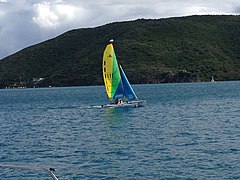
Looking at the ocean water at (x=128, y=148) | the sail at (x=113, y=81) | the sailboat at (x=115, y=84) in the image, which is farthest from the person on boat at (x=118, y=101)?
the ocean water at (x=128, y=148)

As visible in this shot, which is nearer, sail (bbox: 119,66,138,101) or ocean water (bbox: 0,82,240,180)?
ocean water (bbox: 0,82,240,180)

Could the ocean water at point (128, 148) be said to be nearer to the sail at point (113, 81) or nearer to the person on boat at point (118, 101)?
the person on boat at point (118, 101)

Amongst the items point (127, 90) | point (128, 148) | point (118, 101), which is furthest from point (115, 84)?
point (128, 148)

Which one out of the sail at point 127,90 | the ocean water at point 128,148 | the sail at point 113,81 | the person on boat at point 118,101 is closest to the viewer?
the ocean water at point 128,148

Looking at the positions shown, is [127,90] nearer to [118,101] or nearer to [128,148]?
[118,101]

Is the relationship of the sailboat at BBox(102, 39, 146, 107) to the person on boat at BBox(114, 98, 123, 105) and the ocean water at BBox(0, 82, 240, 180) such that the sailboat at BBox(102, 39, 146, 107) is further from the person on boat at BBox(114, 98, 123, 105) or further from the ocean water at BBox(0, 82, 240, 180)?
the ocean water at BBox(0, 82, 240, 180)

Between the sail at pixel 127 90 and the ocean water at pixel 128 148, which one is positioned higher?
the sail at pixel 127 90

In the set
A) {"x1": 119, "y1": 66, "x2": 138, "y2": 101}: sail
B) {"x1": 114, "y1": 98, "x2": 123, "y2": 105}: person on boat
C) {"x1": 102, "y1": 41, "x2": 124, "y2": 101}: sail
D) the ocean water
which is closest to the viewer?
the ocean water

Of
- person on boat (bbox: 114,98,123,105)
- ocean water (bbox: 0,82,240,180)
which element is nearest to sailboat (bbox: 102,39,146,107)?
person on boat (bbox: 114,98,123,105)

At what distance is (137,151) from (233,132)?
1375cm

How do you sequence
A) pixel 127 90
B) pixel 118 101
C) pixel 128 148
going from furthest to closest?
pixel 127 90 → pixel 118 101 → pixel 128 148

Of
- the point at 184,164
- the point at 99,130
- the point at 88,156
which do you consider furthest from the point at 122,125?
the point at 184,164

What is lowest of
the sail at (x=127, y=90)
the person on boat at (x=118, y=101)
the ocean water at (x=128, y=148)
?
the ocean water at (x=128, y=148)

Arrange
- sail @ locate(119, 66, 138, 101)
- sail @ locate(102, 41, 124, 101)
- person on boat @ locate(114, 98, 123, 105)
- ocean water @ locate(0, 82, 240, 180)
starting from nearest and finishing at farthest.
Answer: ocean water @ locate(0, 82, 240, 180) < person on boat @ locate(114, 98, 123, 105) < sail @ locate(102, 41, 124, 101) < sail @ locate(119, 66, 138, 101)
